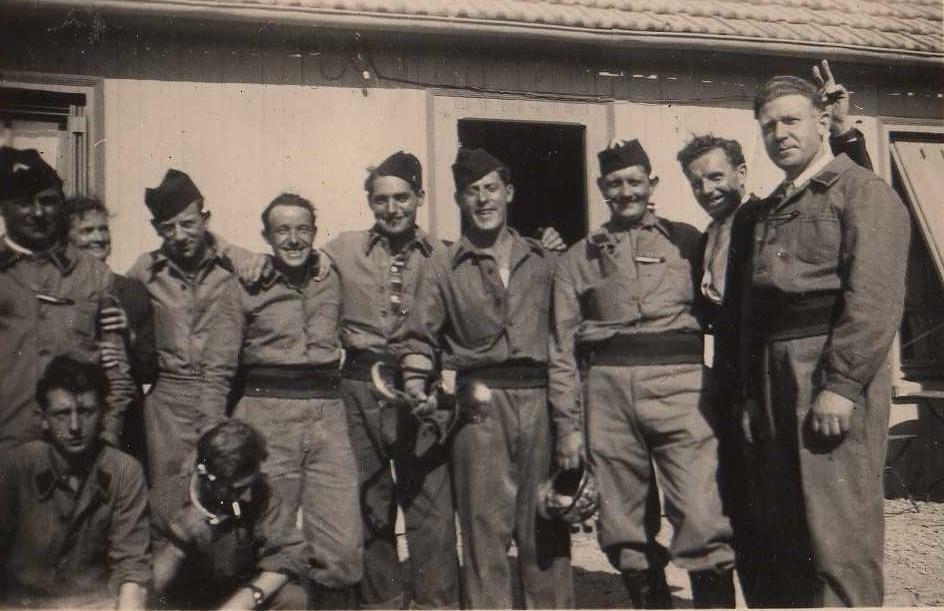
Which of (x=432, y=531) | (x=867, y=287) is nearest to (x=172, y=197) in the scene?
(x=432, y=531)

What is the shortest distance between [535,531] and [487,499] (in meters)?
0.25

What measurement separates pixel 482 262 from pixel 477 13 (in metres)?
2.43

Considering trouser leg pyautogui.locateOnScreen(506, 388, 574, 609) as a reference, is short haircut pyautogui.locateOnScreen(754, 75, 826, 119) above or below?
above

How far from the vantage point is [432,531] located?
416 cm

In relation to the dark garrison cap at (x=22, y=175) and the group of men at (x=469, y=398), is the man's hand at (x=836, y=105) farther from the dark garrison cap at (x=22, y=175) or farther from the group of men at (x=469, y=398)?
the dark garrison cap at (x=22, y=175)

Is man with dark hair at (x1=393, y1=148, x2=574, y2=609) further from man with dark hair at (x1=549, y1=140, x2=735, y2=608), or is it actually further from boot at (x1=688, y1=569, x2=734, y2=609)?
boot at (x1=688, y1=569, x2=734, y2=609)

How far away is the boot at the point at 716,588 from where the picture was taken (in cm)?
391

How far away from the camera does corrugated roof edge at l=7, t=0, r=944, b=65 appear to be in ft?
17.8

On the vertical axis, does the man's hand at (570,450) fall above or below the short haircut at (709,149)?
below

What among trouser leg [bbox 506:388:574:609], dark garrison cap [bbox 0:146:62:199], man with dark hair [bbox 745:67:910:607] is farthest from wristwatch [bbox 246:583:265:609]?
man with dark hair [bbox 745:67:910:607]

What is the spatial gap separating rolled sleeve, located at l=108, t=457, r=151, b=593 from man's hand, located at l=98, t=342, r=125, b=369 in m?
0.56

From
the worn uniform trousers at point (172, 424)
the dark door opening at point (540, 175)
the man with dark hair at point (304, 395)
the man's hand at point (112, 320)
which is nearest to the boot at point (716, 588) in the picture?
the man with dark hair at point (304, 395)

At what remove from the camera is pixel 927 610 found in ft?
11.5

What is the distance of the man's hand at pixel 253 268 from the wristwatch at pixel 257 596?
133 centimetres
